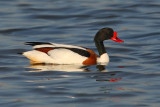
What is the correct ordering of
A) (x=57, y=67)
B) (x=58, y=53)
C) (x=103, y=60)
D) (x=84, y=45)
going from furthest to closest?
(x=84, y=45) < (x=103, y=60) < (x=58, y=53) < (x=57, y=67)

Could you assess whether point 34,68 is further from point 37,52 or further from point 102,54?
point 102,54

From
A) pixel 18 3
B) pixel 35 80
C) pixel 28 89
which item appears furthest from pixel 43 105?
pixel 18 3

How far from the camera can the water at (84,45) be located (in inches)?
443

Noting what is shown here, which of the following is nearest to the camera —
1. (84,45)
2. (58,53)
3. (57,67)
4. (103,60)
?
(57,67)

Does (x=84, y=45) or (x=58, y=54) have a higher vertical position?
(x=58, y=54)

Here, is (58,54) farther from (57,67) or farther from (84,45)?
(84,45)

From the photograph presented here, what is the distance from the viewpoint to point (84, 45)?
17.1 m

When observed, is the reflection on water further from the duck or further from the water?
the duck

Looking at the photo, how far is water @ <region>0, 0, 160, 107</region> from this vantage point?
1125 cm

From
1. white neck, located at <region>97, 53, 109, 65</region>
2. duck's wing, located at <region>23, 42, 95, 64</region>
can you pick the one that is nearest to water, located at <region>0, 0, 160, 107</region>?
white neck, located at <region>97, 53, 109, 65</region>

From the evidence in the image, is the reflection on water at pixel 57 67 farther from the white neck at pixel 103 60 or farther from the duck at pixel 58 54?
the white neck at pixel 103 60

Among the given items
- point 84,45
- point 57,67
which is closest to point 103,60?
point 57,67

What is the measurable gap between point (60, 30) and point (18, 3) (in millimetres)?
4507

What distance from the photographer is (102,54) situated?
1485 cm
